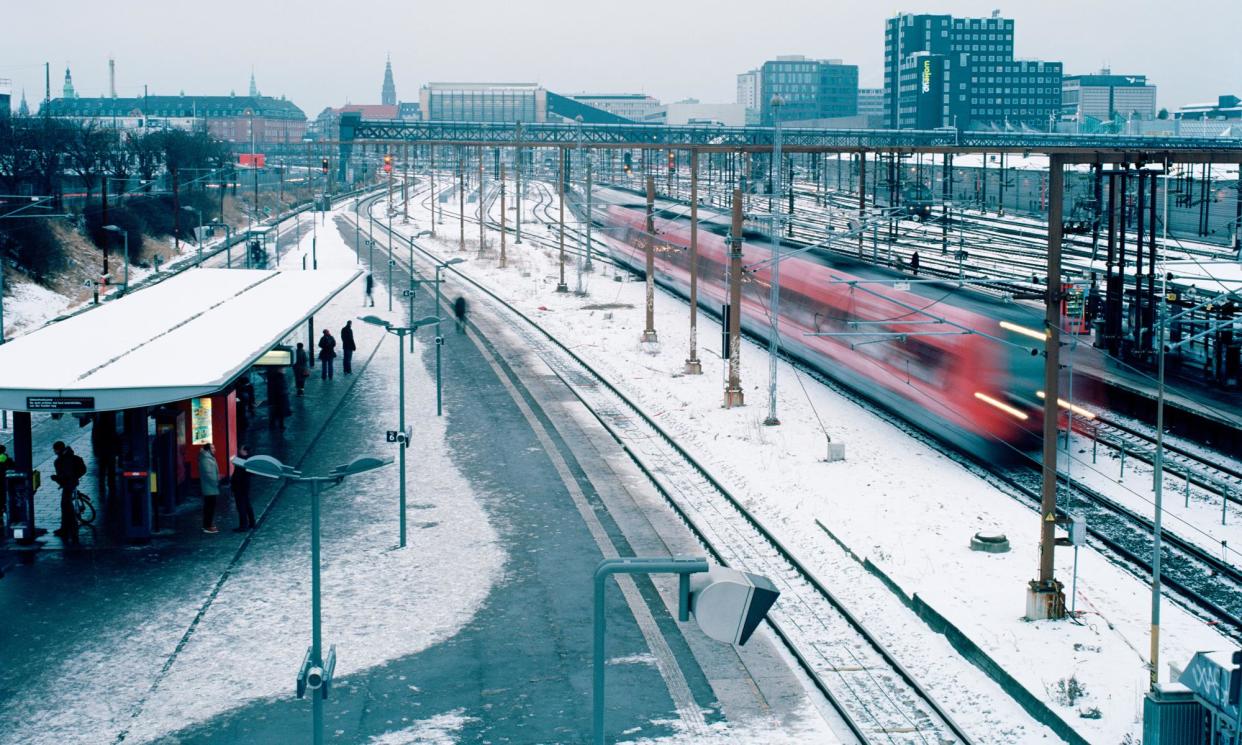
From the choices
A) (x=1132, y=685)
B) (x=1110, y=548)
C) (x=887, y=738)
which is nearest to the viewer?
(x=887, y=738)

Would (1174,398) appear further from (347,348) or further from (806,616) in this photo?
(347,348)

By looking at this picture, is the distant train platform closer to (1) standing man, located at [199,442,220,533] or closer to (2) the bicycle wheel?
(1) standing man, located at [199,442,220,533]

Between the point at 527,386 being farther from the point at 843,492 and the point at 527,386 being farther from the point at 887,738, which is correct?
the point at 887,738

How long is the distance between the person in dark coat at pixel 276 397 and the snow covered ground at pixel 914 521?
8.88m

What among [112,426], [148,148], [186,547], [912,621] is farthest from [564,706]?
[148,148]

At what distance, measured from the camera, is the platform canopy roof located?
2045 cm

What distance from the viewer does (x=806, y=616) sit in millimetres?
18516

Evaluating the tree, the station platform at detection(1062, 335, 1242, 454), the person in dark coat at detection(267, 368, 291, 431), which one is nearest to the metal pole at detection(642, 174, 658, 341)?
the station platform at detection(1062, 335, 1242, 454)

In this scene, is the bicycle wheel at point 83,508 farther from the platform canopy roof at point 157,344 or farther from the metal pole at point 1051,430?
the metal pole at point 1051,430

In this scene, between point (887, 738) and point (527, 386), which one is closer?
point (887, 738)

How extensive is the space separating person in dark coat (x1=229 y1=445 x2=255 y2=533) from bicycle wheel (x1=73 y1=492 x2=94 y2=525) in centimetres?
256

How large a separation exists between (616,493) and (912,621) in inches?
318

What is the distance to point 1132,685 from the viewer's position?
15.9 meters

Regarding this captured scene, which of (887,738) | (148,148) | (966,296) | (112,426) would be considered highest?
(148,148)
